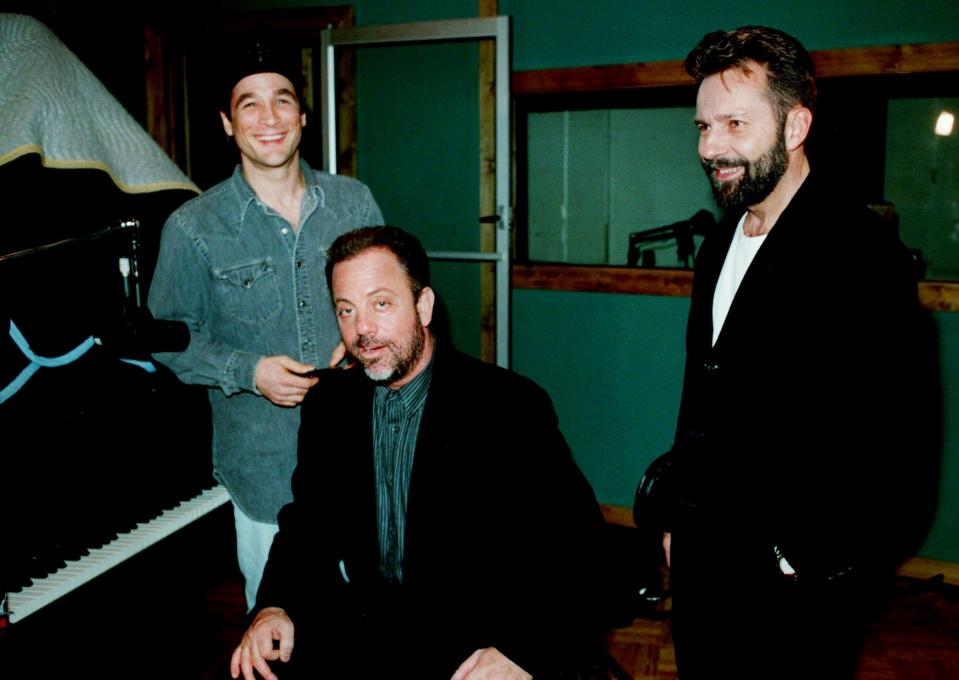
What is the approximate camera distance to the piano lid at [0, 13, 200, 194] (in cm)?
150

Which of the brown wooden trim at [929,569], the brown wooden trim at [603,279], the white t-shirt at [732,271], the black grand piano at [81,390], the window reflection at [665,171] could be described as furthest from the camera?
the window reflection at [665,171]

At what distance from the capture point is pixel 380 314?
5.91 feet

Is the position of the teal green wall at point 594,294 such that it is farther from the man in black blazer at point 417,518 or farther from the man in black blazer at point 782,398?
the man in black blazer at point 417,518

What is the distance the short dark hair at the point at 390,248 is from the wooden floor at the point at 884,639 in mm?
1620

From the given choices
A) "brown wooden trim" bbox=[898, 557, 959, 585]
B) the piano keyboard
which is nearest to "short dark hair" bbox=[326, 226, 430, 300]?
the piano keyboard

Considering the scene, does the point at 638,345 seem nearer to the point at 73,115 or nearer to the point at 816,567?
the point at 816,567

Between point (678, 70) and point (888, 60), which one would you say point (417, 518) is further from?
point (888, 60)

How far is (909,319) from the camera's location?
1471 mm

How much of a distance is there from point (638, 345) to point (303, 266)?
2.22 meters

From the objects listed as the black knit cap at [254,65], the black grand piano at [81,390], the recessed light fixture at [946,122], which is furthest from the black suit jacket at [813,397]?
the recessed light fixture at [946,122]

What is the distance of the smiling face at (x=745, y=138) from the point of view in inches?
66.8

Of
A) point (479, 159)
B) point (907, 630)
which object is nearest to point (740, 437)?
point (907, 630)

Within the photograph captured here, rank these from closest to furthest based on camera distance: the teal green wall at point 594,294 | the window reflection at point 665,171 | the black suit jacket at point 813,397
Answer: the black suit jacket at point 813,397
the teal green wall at point 594,294
the window reflection at point 665,171

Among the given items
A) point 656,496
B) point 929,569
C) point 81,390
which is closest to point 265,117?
point 81,390
